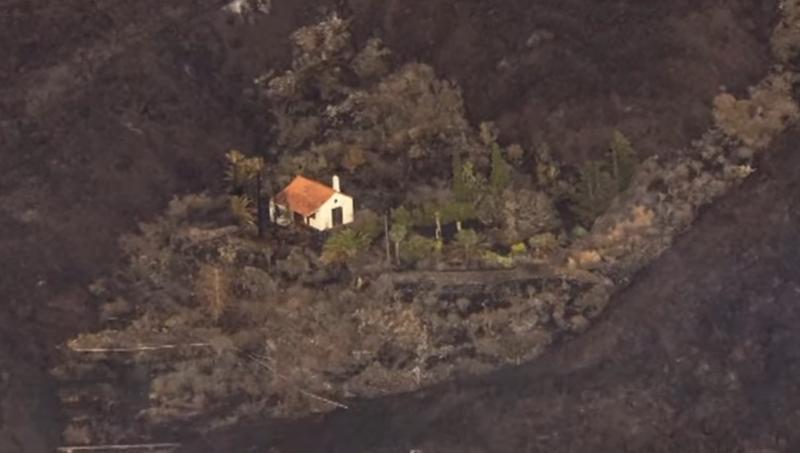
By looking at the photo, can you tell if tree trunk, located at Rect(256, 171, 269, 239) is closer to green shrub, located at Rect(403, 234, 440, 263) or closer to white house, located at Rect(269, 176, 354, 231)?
white house, located at Rect(269, 176, 354, 231)

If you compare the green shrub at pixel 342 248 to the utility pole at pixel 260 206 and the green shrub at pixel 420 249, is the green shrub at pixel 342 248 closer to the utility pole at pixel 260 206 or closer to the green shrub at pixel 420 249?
the green shrub at pixel 420 249

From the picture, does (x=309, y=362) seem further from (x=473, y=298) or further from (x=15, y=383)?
(x=15, y=383)

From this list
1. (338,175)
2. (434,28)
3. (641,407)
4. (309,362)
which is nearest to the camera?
(641,407)

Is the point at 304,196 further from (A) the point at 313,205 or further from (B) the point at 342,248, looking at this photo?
(B) the point at 342,248

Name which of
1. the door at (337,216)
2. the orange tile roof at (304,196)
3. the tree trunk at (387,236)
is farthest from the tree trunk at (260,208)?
the tree trunk at (387,236)

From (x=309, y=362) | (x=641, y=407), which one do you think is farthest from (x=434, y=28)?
(x=641, y=407)

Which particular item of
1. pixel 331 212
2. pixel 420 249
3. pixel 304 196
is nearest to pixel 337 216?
pixel 331 212
